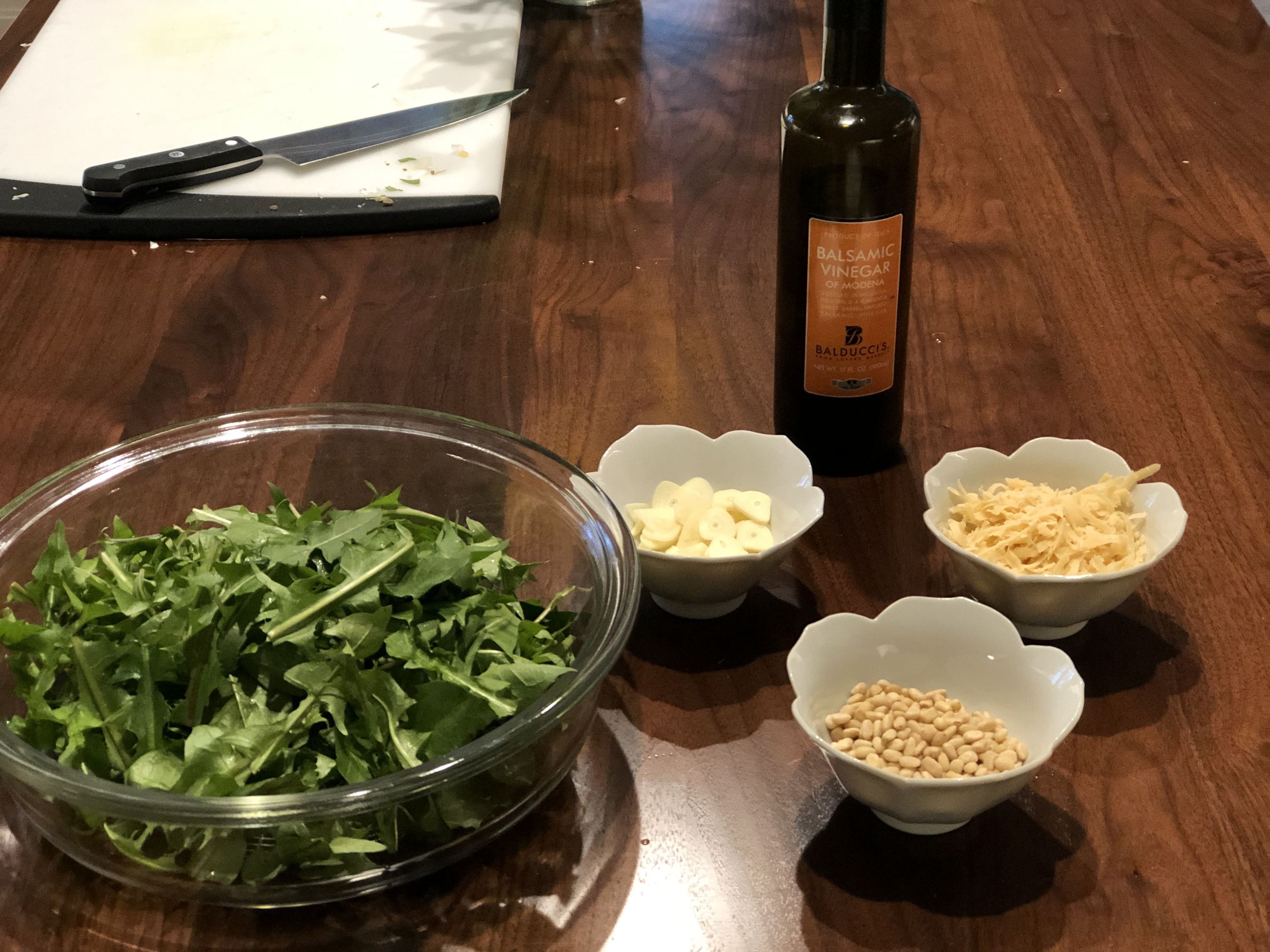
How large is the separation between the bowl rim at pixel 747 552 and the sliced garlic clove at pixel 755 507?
0.07 ft

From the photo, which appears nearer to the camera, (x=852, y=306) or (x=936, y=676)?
(x=936, y=676)

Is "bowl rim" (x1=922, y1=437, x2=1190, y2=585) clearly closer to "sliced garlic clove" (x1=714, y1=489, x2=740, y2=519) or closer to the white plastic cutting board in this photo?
"sliced garlic clove" (x1=714, y1=489, x2=740, y2=519)

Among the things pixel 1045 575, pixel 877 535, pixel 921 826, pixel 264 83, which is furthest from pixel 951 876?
pixel 264 83

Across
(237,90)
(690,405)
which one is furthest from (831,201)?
(237,90)

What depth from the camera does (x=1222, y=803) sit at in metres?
0.70

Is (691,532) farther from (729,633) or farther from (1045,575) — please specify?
(1045,575)

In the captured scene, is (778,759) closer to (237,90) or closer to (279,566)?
(279,566)

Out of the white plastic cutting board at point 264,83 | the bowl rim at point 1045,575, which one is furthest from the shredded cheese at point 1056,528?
the white plastic cutting board at point 264,83

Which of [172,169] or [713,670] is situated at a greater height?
[172,169]

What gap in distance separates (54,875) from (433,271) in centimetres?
73

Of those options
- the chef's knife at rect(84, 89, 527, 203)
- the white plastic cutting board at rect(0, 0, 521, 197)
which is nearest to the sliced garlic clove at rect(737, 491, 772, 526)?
the white plastic cutting board at rect(0, 0, 521, 197)

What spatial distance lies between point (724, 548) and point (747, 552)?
1 cm

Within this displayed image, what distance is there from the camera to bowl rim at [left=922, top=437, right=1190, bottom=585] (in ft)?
2.46

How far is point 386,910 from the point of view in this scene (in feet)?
2.14
